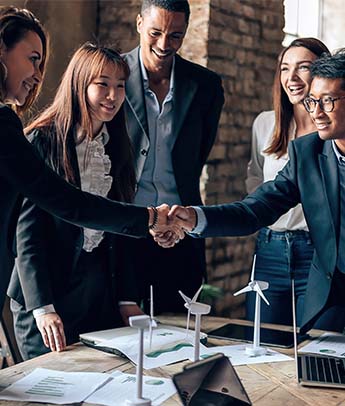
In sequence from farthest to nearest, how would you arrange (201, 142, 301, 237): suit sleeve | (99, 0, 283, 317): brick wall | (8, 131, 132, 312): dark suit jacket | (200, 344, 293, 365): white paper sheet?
(99, 0, 283, 317): brick wall → (201, 142, 301, 237): suit sleeve → (8, 131, 132, 312): dark suit jacket → (200, 344, 293, 365): white paper sheet

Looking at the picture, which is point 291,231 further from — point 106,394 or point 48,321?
point 106,394

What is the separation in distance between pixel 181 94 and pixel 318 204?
2.68ft

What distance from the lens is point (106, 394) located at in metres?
1.91

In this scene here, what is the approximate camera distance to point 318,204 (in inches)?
110

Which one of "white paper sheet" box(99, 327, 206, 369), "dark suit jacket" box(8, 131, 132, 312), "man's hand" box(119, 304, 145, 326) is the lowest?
"white paper sheet" box(99, 327, 206, 369)

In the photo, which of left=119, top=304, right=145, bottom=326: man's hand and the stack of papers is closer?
the stack of papers

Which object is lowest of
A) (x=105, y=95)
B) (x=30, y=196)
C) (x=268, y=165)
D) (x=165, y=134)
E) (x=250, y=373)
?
(x=250, y=373)

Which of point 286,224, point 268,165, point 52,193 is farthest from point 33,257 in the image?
point 268,165

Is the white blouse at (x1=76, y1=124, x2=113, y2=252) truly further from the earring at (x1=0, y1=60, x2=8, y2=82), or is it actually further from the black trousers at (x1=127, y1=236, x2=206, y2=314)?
the earring at (x1=0, y1=60, x2=8, y2=82)

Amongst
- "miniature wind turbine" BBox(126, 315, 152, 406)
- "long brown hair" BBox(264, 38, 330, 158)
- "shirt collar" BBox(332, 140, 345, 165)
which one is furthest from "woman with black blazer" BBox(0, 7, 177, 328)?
"long brown hair" BBox(264, 38, 330, 158)

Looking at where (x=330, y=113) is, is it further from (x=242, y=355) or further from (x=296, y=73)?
(x=242, y=355)

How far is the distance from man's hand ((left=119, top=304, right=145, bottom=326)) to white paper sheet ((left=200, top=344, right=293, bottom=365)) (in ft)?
1.28

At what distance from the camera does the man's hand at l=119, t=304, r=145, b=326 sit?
270 centimetres

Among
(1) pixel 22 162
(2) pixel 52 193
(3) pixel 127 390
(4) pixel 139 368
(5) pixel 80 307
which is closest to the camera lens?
(4) pixel 139 368
